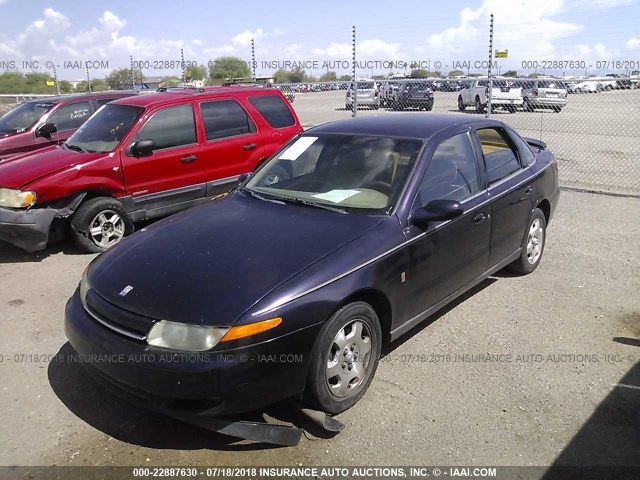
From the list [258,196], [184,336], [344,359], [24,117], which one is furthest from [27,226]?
[24,117]

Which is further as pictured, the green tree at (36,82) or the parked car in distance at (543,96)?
the green tree at (36,82)

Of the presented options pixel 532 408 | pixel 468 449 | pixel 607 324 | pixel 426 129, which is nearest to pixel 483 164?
pixel 426 129

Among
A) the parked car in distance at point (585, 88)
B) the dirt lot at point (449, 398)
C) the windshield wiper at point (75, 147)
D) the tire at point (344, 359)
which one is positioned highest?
the parked car in distance at point (585, 88)

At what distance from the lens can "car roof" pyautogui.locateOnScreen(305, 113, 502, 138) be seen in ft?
13.7

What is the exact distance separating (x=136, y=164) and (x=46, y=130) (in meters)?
3.57

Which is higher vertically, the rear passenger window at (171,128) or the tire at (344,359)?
the rear passenger window at (171,128)

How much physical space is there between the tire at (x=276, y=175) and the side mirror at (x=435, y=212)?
3.95ft

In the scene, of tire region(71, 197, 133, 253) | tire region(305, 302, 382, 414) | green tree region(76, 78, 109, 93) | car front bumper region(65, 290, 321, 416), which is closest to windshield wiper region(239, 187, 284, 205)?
tire region(305, 302, 382, 414)

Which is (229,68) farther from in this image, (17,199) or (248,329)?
(248,329)

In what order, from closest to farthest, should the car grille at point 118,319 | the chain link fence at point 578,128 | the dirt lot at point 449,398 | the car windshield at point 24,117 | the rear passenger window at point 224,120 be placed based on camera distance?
the car grille at point 118,319 < the dirt lot at point 449,398 < the rear passenger window at point 224,120 < the car windshield at point 24,117 < the chain link fence at point 578,128

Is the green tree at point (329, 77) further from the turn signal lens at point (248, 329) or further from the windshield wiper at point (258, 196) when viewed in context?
the turn signal lens at point (248, 329)

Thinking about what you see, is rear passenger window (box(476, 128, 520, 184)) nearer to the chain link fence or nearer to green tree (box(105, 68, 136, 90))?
the chain link fence

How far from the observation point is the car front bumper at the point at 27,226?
5.70 meters

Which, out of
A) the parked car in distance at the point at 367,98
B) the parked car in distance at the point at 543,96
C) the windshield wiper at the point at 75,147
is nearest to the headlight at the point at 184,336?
the windshield wiper at the point at 75,147
